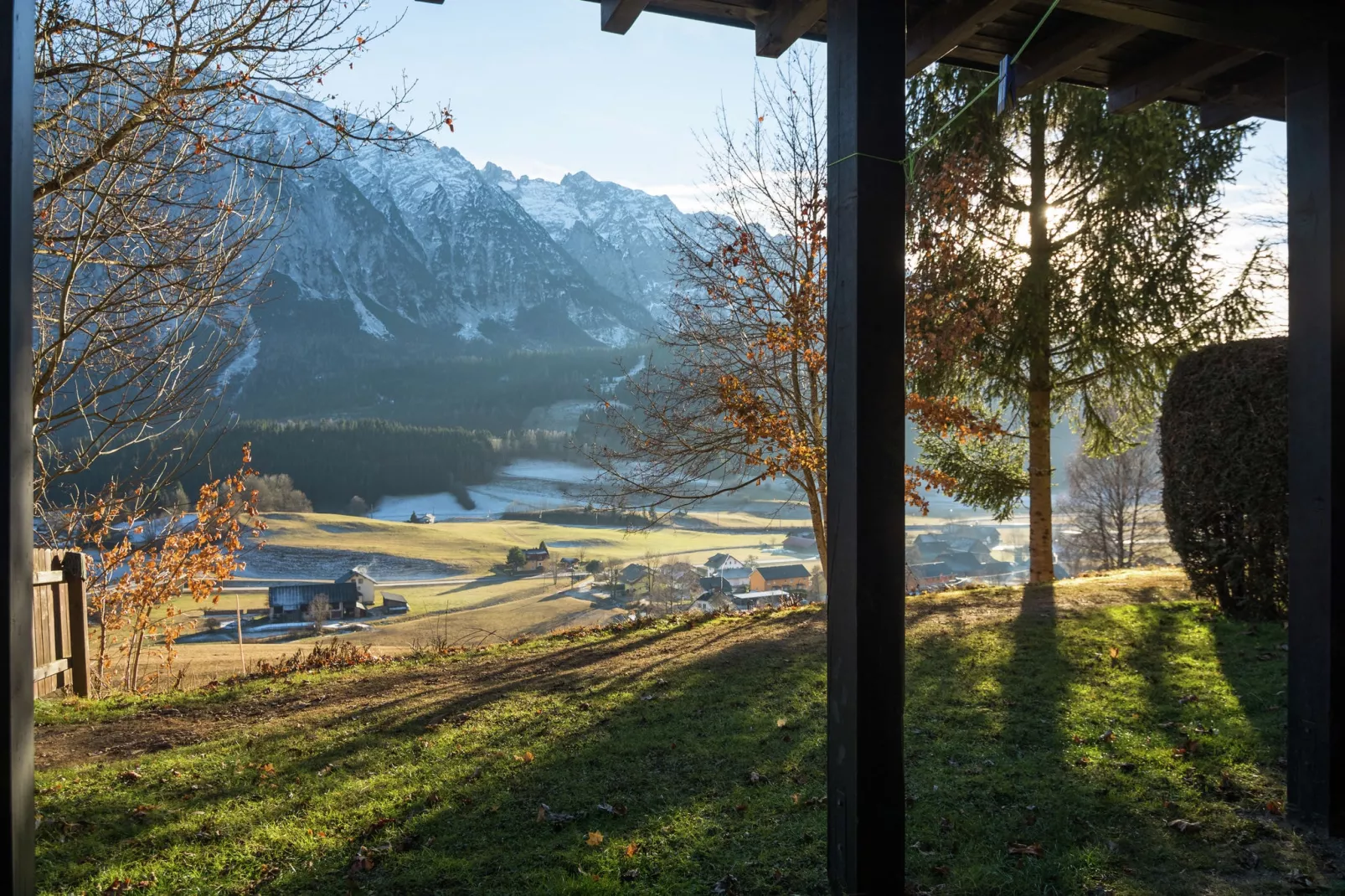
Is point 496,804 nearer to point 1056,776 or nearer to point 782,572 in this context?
point 1056,776

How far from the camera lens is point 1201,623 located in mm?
6844

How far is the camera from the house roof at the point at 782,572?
36.4 m

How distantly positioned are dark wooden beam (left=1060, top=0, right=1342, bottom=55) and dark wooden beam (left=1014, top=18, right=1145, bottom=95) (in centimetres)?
40

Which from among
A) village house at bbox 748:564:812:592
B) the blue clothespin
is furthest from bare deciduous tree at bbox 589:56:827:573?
village house at bbox 748:564:812:592

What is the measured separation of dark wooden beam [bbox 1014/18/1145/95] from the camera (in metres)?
3.47

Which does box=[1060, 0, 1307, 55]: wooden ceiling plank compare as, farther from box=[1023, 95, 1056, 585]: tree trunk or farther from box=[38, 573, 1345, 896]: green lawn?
box=[1023, 95, 1056, 585]: tree trunk

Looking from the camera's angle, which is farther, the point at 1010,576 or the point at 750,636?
the point at 1010,576

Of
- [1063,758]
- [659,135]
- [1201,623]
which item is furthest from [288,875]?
[659,135]

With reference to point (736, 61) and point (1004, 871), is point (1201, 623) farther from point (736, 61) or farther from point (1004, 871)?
point (736, 61)

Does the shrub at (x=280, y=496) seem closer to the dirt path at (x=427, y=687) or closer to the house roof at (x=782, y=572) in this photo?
the house roof at (x=782, y=572)

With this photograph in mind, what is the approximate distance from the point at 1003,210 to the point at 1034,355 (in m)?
2.08

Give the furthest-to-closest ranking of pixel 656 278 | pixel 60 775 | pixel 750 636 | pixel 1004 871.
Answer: pixel 656 278, pixel 750 636, pixel 60 775, pixel 1004 871

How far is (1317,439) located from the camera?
2988 millimetres

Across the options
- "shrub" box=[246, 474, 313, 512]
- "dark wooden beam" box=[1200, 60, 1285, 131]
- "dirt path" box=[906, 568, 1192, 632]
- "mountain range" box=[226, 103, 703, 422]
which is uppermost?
"mountain range" box=[226, 103, 703, 422]
